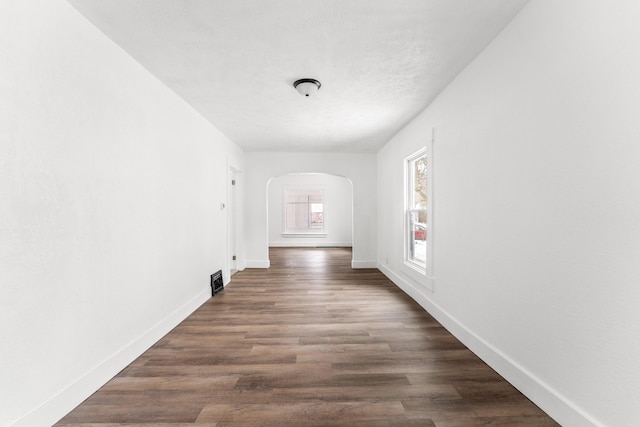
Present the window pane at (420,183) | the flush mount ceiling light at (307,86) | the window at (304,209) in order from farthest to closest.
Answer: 1. the window at (304,209)
2. the window pane at (420,183)
3. the flush mount ceiling light at (307,86)

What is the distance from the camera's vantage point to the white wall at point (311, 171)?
20.3 feet

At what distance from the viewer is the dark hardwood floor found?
1718 mm

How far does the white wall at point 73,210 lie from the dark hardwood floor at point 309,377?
0.31 m

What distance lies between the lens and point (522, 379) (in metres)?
1.90

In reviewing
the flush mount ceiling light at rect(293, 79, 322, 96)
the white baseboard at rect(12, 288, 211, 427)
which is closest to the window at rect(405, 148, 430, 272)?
the flush mount ceiling light at rect(293, 79, 322, 96)

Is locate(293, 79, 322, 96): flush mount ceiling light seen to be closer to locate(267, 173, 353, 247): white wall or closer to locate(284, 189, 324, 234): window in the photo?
locate(267, 173, 353, 247): white wall

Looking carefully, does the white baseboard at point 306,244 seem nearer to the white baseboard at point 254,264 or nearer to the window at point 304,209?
the window at point 304,209

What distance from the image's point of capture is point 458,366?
7.39 ft

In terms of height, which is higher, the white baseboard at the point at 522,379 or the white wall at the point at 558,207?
the white wall at the point at 558,207

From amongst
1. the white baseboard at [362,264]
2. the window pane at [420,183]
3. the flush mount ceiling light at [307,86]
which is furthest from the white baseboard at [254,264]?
the flush mount ceiling light at [307,86]

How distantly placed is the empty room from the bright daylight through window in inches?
27.4

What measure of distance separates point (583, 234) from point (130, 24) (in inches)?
118

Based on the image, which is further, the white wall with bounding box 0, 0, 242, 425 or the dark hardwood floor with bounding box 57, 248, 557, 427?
the dark hardwood floor with bounding box 57, 248, 557, 427

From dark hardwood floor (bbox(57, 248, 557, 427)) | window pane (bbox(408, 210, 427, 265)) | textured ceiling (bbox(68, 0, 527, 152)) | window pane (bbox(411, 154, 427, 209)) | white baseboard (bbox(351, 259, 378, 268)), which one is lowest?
dark hardwood floor (bbox(57, 248, 557, 427))
